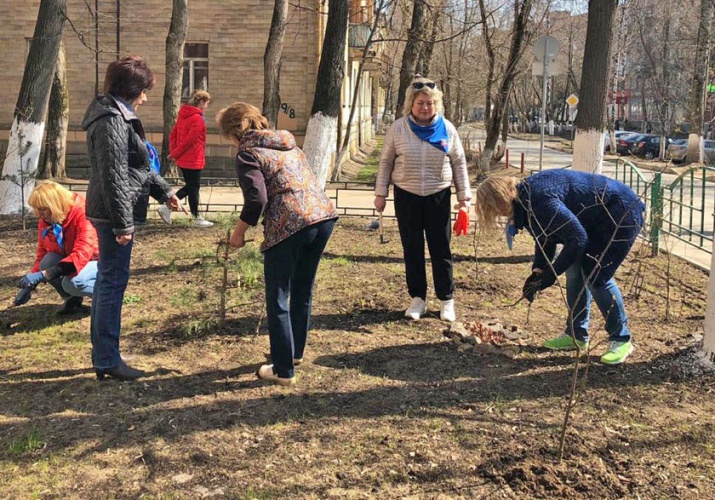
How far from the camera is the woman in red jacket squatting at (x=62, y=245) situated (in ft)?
14.0

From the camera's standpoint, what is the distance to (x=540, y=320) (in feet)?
16.3

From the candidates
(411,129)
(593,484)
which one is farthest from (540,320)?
(593,484)

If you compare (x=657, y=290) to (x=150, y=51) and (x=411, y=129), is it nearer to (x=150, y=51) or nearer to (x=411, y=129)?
(x=411, y=129)

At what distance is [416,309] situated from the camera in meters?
4.87

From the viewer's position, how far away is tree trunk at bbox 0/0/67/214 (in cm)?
855

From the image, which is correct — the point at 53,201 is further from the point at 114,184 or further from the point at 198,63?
the point at 198,63

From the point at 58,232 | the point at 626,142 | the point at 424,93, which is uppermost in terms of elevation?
the point at 626,142

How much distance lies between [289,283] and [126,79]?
1.31 m

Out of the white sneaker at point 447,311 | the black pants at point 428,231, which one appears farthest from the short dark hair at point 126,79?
the white sneaker at point 447,311

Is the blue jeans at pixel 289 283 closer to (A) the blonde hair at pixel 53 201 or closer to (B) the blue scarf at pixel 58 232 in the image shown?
(A) the blonde hair at pixel 53 201

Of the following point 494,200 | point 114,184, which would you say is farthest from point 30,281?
point 494,200

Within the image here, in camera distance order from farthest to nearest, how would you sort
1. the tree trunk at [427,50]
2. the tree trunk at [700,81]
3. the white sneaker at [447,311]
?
1. the tree trunk at [700,81]
2. the tree trunk at [427,50]
3. the white sneaker at [447,311]

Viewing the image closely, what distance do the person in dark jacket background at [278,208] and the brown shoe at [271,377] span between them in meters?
0.09

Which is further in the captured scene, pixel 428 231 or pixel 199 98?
pixel 199 98
